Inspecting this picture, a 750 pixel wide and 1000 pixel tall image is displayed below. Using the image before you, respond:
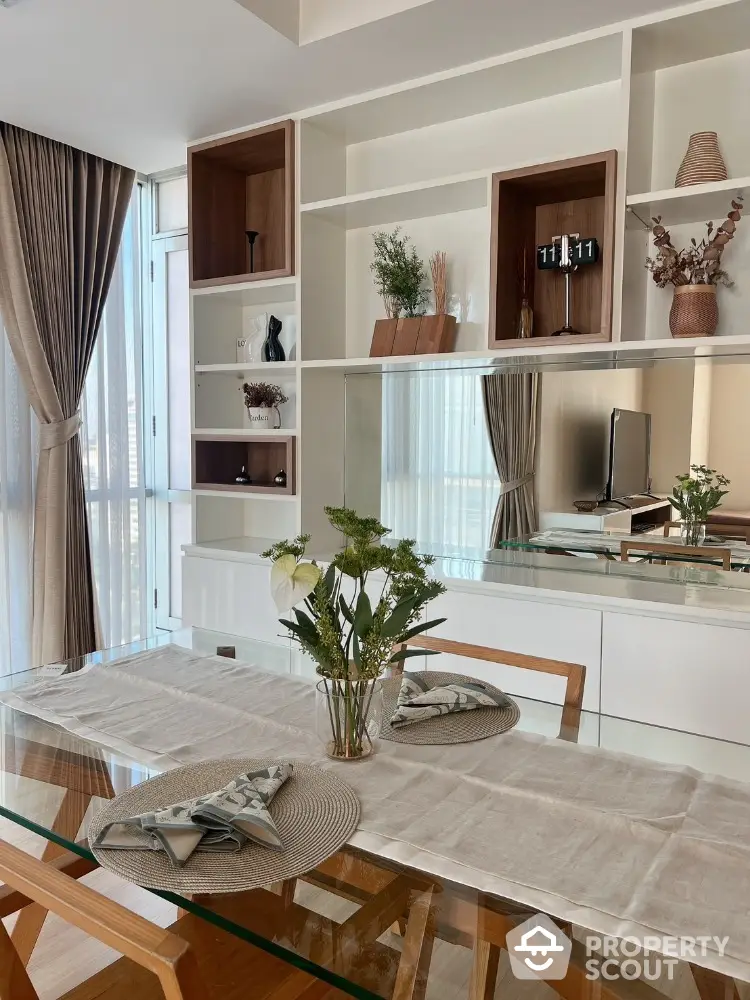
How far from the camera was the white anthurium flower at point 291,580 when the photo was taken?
1323mm

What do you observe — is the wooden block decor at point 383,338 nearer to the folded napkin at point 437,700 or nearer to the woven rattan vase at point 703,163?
the woven rattan vase at point 703,163

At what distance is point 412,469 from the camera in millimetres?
3268

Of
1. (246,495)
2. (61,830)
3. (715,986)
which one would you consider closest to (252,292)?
(246,495)

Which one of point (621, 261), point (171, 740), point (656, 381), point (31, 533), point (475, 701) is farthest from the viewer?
point (31, 533)

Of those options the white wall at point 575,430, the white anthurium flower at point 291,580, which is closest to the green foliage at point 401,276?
the white wall at point 575,430

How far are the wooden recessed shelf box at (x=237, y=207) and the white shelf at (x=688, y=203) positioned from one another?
1.37 m

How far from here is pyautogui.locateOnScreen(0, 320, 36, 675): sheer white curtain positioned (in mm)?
3359

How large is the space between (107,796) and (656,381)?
214cm

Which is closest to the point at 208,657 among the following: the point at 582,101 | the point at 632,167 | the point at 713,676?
the point at 713,676

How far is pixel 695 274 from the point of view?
2451 mm

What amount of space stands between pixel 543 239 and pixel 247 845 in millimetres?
2369

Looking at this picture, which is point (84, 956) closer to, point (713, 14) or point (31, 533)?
point (31, 533)

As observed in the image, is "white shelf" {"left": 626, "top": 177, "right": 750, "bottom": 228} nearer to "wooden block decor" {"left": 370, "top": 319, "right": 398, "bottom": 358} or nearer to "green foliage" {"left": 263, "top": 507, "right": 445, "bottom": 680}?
"wooden block decor" {"left": 370, "top": 319, "right": 398, "bottom": 358}

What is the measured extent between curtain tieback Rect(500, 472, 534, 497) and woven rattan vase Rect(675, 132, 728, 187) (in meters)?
1.10
